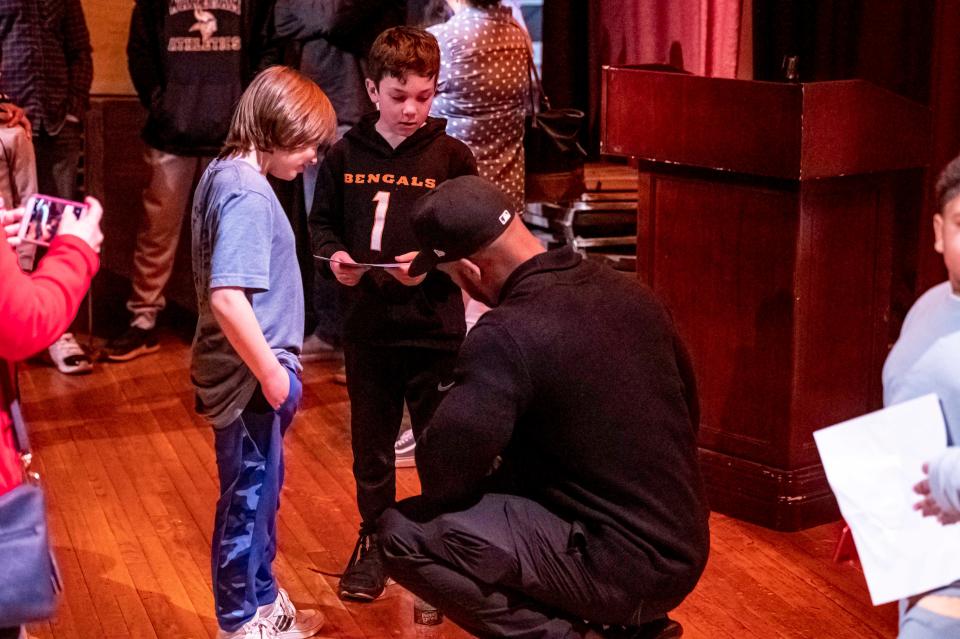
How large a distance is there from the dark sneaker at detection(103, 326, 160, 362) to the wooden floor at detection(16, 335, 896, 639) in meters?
0.43

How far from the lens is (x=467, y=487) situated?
2359 millimetres

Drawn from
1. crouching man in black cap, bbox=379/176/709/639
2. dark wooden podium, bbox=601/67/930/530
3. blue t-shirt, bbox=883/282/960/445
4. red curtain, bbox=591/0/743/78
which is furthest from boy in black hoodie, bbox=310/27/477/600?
red curtain, bbox=591/0/743/78

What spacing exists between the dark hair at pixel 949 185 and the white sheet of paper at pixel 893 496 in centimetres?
29

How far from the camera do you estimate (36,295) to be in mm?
1943

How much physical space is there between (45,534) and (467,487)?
28.9 inches

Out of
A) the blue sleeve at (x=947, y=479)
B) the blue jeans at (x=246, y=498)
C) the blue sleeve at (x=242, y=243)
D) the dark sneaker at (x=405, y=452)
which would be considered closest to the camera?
the blue sleeve at (x=947, y=479)

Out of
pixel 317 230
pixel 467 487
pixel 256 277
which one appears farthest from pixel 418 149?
pixel 467 487

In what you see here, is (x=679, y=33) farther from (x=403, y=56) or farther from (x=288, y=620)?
(x=288, y=620)

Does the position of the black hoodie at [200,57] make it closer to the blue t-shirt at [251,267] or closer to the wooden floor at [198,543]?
the wooden floor at [198,543]

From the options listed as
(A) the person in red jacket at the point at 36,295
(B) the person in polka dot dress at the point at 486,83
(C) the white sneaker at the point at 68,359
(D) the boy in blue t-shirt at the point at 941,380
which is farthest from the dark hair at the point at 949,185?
(C) the white sneaker at the point at 68,359

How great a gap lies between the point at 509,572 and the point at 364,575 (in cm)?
91

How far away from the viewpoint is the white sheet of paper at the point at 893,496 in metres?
1.87

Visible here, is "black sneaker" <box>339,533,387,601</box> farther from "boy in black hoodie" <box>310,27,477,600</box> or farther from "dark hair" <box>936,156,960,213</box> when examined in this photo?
"dark hair" <box>936,156,960,213</box>

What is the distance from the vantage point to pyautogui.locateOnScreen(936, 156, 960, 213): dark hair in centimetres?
192
